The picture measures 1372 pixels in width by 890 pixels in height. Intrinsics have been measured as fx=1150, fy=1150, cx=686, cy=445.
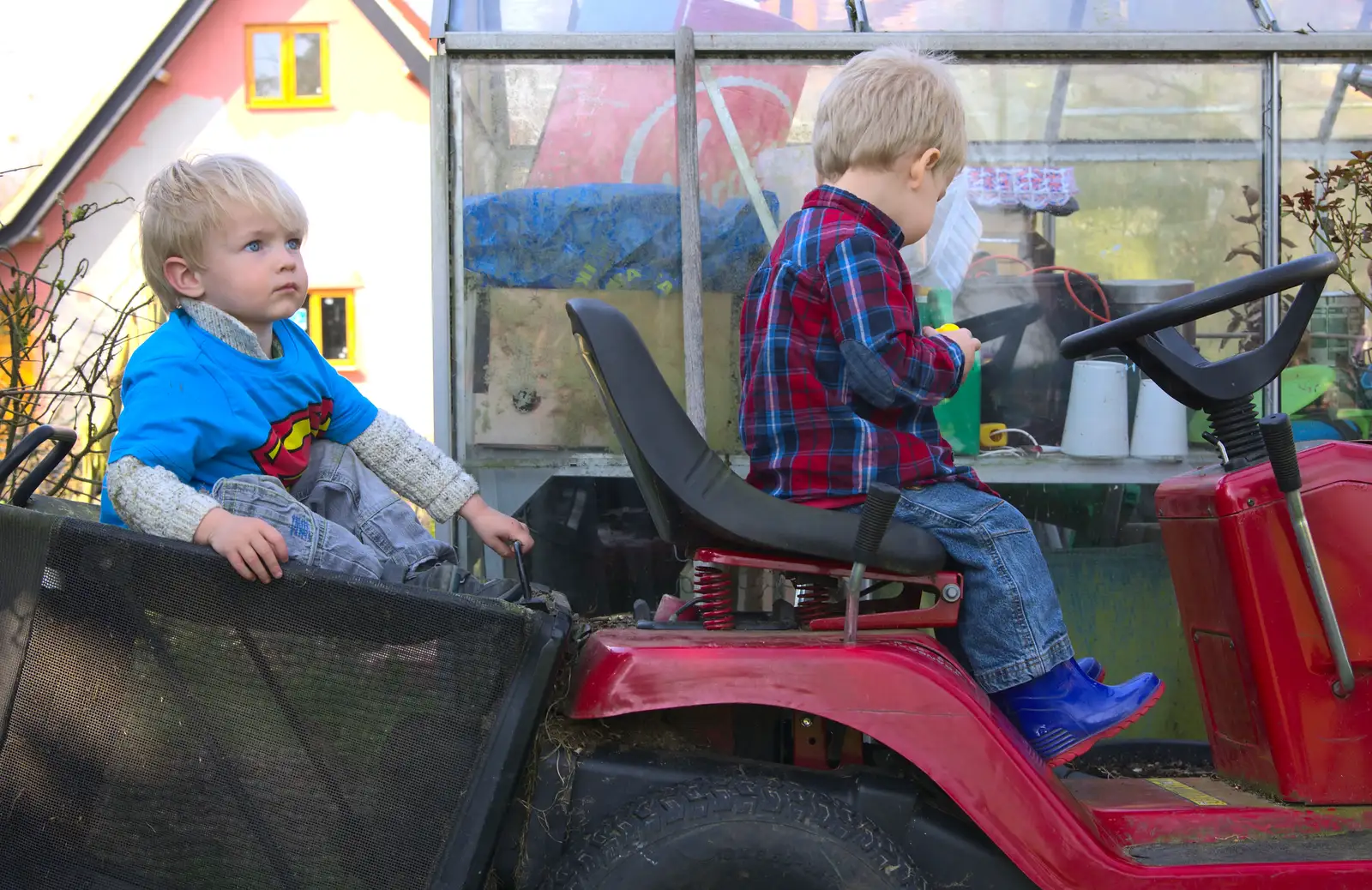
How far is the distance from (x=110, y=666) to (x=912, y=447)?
1.25 metres

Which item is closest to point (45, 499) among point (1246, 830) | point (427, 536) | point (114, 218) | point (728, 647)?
point (427, 536)

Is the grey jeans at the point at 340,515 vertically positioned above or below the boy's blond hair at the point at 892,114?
below

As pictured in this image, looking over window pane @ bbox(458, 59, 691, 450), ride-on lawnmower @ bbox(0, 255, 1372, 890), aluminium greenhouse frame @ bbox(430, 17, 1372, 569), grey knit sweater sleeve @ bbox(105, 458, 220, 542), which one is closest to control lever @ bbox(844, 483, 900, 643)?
ride-on lawnmower @ bbox(0, 255, 1372, 890)

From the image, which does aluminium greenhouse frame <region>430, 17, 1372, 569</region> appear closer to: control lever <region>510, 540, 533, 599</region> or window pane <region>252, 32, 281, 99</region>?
control lever <region>510, 540, 533, 599</region>

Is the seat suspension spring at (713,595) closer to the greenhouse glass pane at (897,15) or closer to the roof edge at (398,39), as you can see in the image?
the greenhouse glass pane at (897,15)

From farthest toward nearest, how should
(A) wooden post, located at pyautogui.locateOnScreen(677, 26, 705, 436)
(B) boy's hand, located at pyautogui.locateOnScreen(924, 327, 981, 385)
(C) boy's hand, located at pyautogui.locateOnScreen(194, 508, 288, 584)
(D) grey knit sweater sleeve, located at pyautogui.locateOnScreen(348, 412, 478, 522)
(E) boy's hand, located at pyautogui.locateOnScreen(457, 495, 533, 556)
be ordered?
(A) wooden post, located at pyautogui.locateOnScreen(677, 26, 705, 436)
(D) grey knit sweater sleeve, located at pyautogui.locateOnScreen(348, 412, 478, 522)
(E) boy's hand, located at pyautogui.locateOnScreen(457, 495, 533, 556)
(B) boy's hand, located at pyautogui.locateOnScreen(924, 327, 981, 385)
(C) boy's hand, located at pyautogui.locateOnScreen(194, 508, 288, 584)

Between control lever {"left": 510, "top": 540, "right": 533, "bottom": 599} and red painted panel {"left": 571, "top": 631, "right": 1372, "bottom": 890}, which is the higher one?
control lever {"left": 510, "top": 540, "right": 533, "bottom": 599}

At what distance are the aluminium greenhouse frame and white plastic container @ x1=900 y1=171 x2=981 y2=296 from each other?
1.42 ft

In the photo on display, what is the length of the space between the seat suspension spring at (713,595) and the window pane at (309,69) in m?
10.4

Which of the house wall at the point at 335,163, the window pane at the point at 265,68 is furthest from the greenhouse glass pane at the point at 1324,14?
the window pane at the point at 265,68

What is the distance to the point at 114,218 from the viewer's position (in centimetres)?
1116

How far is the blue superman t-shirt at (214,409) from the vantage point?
5.73 ft

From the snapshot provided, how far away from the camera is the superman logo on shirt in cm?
193

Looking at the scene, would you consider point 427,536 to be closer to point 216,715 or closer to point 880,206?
point 216,715
